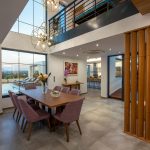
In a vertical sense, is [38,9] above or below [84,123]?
above

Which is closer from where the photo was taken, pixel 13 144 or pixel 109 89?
pixel 13 144

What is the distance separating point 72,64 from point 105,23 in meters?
4.46

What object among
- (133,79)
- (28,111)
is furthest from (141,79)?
(28,111)

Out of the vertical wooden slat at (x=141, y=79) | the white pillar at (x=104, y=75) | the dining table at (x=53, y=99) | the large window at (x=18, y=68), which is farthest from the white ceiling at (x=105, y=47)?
the dining table at (x=53, y=99)

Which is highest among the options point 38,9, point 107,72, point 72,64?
point 38,9

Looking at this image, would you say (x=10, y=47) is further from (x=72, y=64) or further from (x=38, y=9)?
(x=72, y=64)

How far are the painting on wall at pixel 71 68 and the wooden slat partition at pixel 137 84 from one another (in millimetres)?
4798

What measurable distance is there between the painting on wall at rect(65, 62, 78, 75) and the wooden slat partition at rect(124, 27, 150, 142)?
4.80 meters

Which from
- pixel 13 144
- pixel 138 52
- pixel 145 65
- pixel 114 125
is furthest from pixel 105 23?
pixel 13 144

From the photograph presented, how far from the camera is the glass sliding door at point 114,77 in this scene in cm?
688

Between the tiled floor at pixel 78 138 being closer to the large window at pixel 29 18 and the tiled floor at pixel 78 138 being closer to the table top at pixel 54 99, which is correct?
the table top at pixel 54 99

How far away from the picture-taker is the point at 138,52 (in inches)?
111

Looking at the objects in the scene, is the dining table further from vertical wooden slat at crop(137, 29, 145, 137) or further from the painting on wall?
the painting on wall

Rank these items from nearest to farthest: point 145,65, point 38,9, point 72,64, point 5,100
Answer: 1. point 145,65
2. point 5,100
3. point 38,9
4. point 72,64
